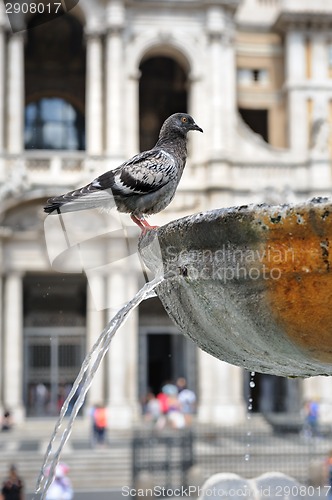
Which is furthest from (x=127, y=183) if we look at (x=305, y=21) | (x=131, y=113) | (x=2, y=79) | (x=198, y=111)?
(x=305, y=21)

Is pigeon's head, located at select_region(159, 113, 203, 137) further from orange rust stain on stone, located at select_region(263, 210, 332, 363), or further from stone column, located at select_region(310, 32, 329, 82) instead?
stone column, located at select_region(310, 32, 329, 82)

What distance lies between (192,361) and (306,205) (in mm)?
21229

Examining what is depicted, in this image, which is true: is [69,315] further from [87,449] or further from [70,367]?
[87,449]

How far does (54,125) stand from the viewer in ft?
91.6

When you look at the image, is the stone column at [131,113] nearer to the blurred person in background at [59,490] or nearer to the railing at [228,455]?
the railing at [228,455]

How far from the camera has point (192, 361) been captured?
2509 cm

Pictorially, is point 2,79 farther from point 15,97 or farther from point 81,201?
point 81,201

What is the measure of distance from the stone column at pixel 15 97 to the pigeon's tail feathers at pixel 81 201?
19.5m

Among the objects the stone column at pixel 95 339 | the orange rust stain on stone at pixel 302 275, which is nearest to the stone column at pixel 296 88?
the stone column at pixel 95 339

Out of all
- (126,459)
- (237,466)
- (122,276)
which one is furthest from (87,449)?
(122,276)

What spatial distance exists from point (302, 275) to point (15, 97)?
21.1m

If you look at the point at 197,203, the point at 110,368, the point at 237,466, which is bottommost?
the point at 237,466

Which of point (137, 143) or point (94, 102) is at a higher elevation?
point (94, 102)

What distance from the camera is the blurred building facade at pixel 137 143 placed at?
79.5 feet
